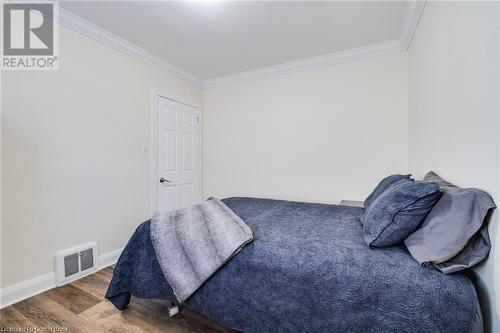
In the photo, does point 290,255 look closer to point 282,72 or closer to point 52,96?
point 52,96

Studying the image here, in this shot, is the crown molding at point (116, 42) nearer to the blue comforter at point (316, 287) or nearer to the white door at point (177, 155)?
the white door at point (177, 155)

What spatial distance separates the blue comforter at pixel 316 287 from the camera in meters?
0.89

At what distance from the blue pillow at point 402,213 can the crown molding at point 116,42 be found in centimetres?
297

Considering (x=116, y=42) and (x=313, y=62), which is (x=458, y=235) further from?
(x=116, y=42)

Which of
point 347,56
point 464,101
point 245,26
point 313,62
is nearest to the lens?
point 464,101

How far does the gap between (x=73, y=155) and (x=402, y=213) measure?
2663 mm

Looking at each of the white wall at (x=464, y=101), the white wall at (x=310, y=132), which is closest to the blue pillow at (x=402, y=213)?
the white wall at (x=464, y=101)

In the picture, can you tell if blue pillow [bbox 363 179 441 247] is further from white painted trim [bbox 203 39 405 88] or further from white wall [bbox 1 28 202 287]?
white wall [bbox 1 28 202 287]

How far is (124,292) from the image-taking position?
152 cm

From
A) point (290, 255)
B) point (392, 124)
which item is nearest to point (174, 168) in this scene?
point (290, 255)

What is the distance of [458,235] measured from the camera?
3.08 ft

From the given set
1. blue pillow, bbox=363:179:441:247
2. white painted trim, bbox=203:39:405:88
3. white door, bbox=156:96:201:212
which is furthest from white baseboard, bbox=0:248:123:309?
white painted trim, bbox=203:39:405:88

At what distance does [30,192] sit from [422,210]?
2.77 m

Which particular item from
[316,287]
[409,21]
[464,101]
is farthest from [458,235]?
[409,21]
